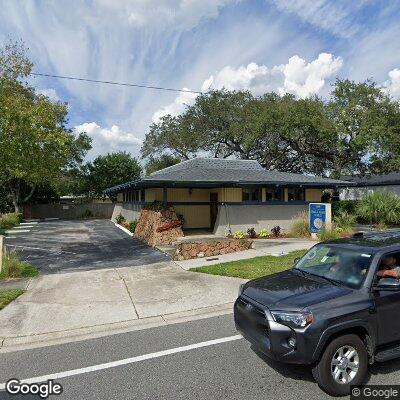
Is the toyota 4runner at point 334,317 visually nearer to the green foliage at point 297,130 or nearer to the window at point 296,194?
the window at point 296,194

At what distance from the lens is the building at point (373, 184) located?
32.9 meters

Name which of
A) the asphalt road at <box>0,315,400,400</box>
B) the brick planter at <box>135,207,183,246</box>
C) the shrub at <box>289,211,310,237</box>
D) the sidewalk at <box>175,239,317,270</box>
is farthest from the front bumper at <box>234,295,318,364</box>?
the shrub at <box>289,211,310,237</box>

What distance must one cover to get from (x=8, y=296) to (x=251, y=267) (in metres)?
6.24

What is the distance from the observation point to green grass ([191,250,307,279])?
978 cm

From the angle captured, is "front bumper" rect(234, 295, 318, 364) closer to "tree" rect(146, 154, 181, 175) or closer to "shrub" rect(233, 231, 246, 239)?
"shrub" rect(233, 231, 246, 239)

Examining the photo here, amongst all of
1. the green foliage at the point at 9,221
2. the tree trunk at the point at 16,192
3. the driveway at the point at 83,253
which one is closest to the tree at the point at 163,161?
the tree trunk at the point at 16,192

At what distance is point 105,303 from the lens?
7676 millimetres

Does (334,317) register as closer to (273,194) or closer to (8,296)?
(8,296)

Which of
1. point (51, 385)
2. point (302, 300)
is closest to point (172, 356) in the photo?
point (51, 385)

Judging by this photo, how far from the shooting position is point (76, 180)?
44.4m

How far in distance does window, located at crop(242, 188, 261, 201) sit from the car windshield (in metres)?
→ 12.8

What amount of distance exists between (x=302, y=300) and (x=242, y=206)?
13971 millimetres

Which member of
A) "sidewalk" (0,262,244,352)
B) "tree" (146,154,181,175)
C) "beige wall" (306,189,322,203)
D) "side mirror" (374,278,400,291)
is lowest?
"sidewalk" (0,262,244,352)

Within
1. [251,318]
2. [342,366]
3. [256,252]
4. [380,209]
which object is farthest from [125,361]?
[380,209]
